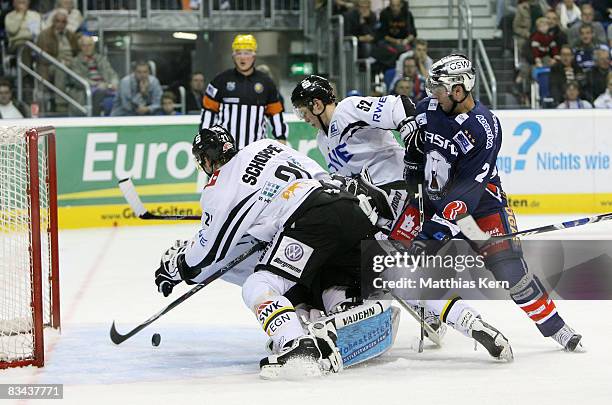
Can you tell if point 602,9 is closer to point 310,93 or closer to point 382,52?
point 382,52

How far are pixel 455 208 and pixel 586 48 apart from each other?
6.80m

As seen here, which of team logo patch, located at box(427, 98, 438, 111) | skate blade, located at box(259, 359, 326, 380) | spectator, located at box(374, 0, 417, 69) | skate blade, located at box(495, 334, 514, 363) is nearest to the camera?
skate blade, located at box(259, 359, 326, 380)

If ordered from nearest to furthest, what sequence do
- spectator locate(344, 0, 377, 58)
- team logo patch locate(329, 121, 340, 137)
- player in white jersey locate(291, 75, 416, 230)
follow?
player in white jersey locate(291, 75, 416, 230)
team logo patch locate(329, 121, 340, 137)
spectator locate(344, 0, 377, 58)

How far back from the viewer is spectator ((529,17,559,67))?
1112 centimetres

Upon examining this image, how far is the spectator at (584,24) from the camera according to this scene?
11094 mm

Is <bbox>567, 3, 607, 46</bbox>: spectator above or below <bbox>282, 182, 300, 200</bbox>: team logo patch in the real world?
above

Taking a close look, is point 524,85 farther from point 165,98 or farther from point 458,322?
point 458,322

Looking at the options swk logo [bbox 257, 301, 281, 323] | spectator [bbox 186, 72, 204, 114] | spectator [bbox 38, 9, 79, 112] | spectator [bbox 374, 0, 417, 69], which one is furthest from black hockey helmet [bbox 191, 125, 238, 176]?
spectator [bbox 374, 0, 417, 69]

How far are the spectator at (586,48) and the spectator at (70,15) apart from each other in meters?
4.71

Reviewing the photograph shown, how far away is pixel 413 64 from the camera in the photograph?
10625 millimetres

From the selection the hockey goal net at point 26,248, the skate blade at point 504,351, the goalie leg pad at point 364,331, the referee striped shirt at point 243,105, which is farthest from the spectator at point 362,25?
the skate blade at point 504,351

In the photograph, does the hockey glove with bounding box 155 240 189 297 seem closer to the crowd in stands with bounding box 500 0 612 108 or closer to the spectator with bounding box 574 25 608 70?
the crowd in stands with bounding box 500 0 612 108

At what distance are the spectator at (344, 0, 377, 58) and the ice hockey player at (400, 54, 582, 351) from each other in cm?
664

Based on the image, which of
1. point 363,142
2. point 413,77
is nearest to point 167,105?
point 413,77
